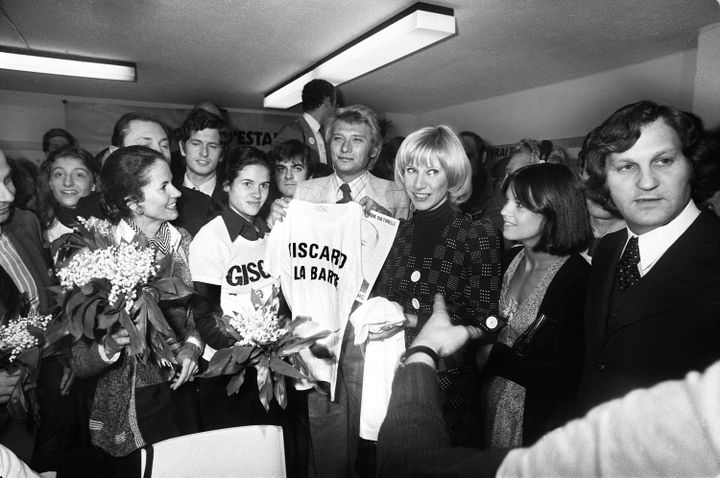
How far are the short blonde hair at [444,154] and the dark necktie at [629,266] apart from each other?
884 millimetres

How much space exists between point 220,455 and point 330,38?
3.34 metres

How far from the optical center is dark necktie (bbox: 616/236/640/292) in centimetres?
114

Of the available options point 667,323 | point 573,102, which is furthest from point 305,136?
point 573,102

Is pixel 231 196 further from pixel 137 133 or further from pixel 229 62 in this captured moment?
pixel 229 62

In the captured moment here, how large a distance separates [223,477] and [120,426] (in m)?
0.56

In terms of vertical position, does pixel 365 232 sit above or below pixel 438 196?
below

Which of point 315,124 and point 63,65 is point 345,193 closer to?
point 315,124

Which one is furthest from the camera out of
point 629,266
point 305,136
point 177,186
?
point 305,136

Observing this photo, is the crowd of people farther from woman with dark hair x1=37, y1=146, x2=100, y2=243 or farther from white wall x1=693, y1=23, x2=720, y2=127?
white wall x1=693, y1=23, x2=720, y2=127

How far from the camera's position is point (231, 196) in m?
2.13

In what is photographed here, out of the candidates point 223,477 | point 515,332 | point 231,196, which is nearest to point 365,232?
point 231,196

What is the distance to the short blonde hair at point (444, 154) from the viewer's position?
6.37ft

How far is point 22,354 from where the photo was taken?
5.71 feet

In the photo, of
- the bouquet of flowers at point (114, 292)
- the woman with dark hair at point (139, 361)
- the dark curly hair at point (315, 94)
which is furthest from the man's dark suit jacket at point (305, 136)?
the bouquet of flowers at point (114, 292)
